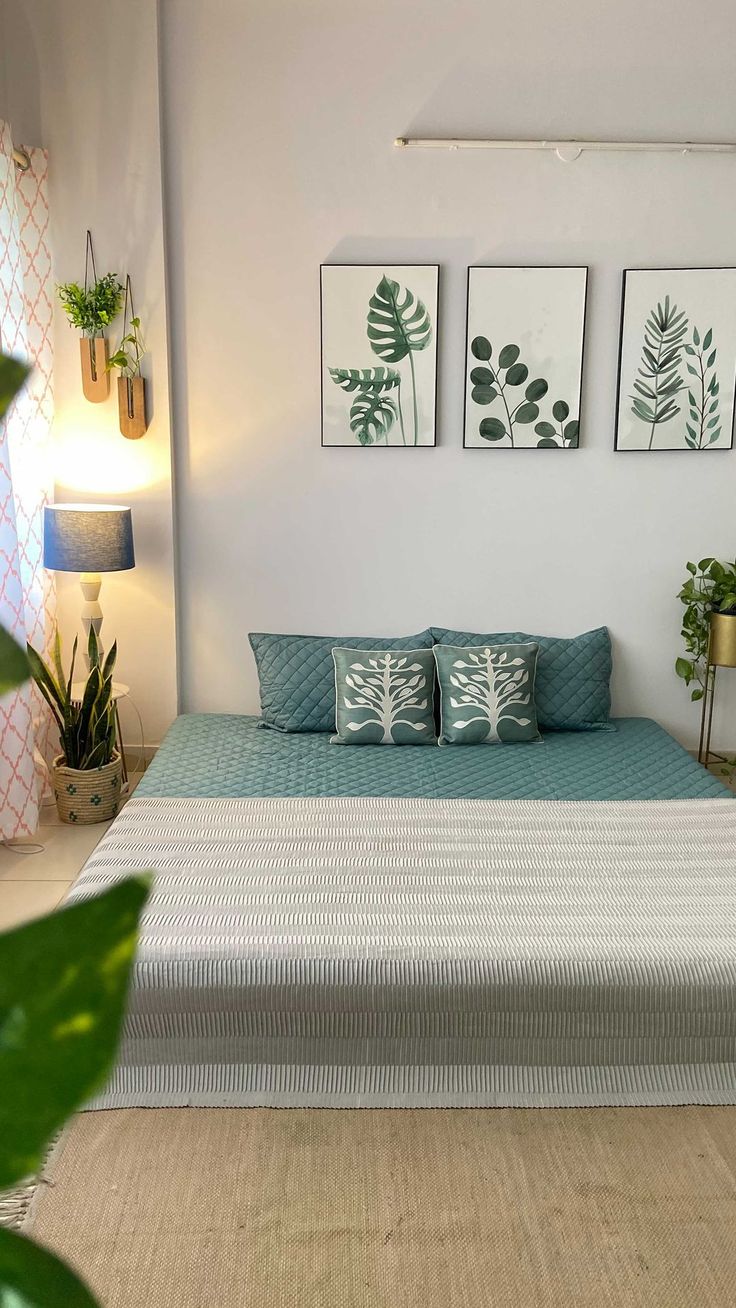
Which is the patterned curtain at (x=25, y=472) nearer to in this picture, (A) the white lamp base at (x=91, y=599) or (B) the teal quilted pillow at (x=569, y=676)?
(A) the white lamp base at (x=91, y=599)

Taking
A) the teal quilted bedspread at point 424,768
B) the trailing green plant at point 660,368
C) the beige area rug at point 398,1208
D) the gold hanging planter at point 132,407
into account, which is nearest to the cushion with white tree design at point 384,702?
the teal quilted bedspread at point 424,768

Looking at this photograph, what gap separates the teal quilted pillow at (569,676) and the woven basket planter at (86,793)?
50.3 inches

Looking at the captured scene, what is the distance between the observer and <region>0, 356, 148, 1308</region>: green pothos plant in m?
0.22

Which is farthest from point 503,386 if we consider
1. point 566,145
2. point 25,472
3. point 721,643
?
point 25,472

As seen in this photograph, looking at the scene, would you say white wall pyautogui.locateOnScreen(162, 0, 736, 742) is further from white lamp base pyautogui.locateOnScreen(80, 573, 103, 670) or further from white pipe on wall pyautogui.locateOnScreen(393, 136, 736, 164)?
A: white lamp base pyautogui.locateOnScreen(80, 573, 103, 670)

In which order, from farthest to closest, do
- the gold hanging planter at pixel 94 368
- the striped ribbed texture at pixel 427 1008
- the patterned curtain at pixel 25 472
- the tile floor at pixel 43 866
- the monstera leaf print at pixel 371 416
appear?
the monstera leaf print at pixel 371 416 → the gold hanging planter at pixel 94 368 → the patterned curtain at pixel 25 472 → the tile floor at pixel 43 866 → the striped ribbed texture at pixel 427 1008

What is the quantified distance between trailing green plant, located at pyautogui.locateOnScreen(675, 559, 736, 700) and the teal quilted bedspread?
1.20ft

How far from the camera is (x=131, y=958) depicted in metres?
0.22

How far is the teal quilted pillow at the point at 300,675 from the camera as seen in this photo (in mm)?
3705

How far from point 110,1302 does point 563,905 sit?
47.7 inches

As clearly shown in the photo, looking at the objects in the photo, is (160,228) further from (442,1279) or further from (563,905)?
(442,1279)

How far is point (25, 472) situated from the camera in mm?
3627

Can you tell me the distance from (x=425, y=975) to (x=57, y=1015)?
199 cm

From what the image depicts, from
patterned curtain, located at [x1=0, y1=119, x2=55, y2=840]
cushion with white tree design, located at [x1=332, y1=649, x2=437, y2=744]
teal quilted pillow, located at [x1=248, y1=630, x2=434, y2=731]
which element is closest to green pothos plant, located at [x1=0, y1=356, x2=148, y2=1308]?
patterned curtain, located at [x1=0, y1=119, x2=55, y2=840]
